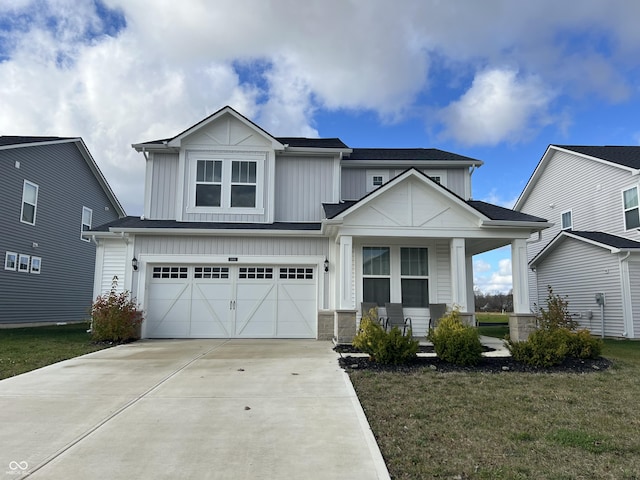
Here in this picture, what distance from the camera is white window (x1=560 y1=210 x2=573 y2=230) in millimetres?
19438

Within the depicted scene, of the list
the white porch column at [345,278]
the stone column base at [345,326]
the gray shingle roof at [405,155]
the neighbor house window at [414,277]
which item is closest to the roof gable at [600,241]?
the gray shingle roof at [405,155]

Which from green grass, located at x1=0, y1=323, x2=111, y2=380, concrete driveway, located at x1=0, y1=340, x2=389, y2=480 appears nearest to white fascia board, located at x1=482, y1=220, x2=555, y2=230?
concrete driveway, located at x1=0, y1=340, x2=389, y2=480

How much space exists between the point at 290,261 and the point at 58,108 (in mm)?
12137

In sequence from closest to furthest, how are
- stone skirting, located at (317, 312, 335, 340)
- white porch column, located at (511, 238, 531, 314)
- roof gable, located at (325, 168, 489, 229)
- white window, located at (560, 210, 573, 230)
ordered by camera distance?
white porch column, located at (511, 238, 531, 314)
roof gable, located at (325, 168, 489, 229)
stone skirting, located at (317, 312, 335, 340)
white window, located at (560, 210, 573, 230)

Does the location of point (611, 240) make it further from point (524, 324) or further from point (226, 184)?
point (226, 184)

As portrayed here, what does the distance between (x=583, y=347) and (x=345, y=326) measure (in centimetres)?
502

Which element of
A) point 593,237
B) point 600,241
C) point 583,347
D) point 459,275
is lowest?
point 583,347

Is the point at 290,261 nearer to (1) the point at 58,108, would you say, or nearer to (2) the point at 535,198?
(1) the point at 58,108

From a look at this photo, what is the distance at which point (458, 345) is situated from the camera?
27.7ft

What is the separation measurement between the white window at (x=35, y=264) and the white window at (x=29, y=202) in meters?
1.48

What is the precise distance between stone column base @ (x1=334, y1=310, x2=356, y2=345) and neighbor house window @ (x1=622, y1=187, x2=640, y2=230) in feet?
37.7

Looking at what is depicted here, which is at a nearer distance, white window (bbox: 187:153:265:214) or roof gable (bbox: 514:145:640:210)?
white window (bbox: 187:153:265:214)

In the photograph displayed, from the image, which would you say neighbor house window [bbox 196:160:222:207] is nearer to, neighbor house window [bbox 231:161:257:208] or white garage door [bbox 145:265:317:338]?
neighbor house window [bbox 231:161:257:208]

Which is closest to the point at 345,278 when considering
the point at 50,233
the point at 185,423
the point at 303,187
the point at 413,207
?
the point at 413,207
